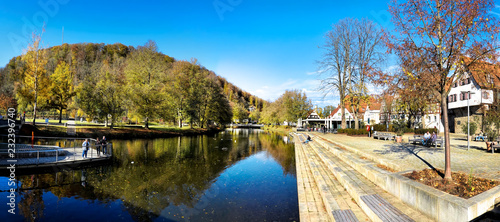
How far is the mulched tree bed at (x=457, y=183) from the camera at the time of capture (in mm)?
4695

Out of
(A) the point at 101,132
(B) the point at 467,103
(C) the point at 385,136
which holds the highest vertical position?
(B) the point at 467,103

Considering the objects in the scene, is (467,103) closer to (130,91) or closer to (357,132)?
(357,132)

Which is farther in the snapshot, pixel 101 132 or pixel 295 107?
pixel 295 107

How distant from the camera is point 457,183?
5324 millimetres

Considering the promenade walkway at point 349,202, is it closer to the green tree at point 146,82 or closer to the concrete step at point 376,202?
the concrete step at point 376,202

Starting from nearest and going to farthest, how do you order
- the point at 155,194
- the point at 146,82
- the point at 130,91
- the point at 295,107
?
the point at 155,194, the point at 130,91, the point at 146,82, the point at 295,107

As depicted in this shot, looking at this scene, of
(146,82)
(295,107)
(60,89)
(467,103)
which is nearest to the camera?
(467,103)

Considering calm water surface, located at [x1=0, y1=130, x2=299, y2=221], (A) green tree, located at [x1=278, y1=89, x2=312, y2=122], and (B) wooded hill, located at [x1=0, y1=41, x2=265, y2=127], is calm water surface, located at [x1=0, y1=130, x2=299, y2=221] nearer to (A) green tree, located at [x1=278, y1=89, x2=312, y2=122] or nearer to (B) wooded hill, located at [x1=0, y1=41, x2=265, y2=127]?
(B) wooded hill, located at [x1=0, y1=41, x2=265, y2=127]

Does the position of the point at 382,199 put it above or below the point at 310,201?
above

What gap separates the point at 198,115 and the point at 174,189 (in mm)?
34343

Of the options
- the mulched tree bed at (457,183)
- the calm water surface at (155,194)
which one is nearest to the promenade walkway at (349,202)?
the calm water surface at (155,194)

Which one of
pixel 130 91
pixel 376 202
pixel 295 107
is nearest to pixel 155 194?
pixel 376 202

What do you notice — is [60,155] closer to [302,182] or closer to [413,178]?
[302,182]

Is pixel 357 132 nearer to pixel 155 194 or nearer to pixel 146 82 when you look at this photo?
pixel 155 194
